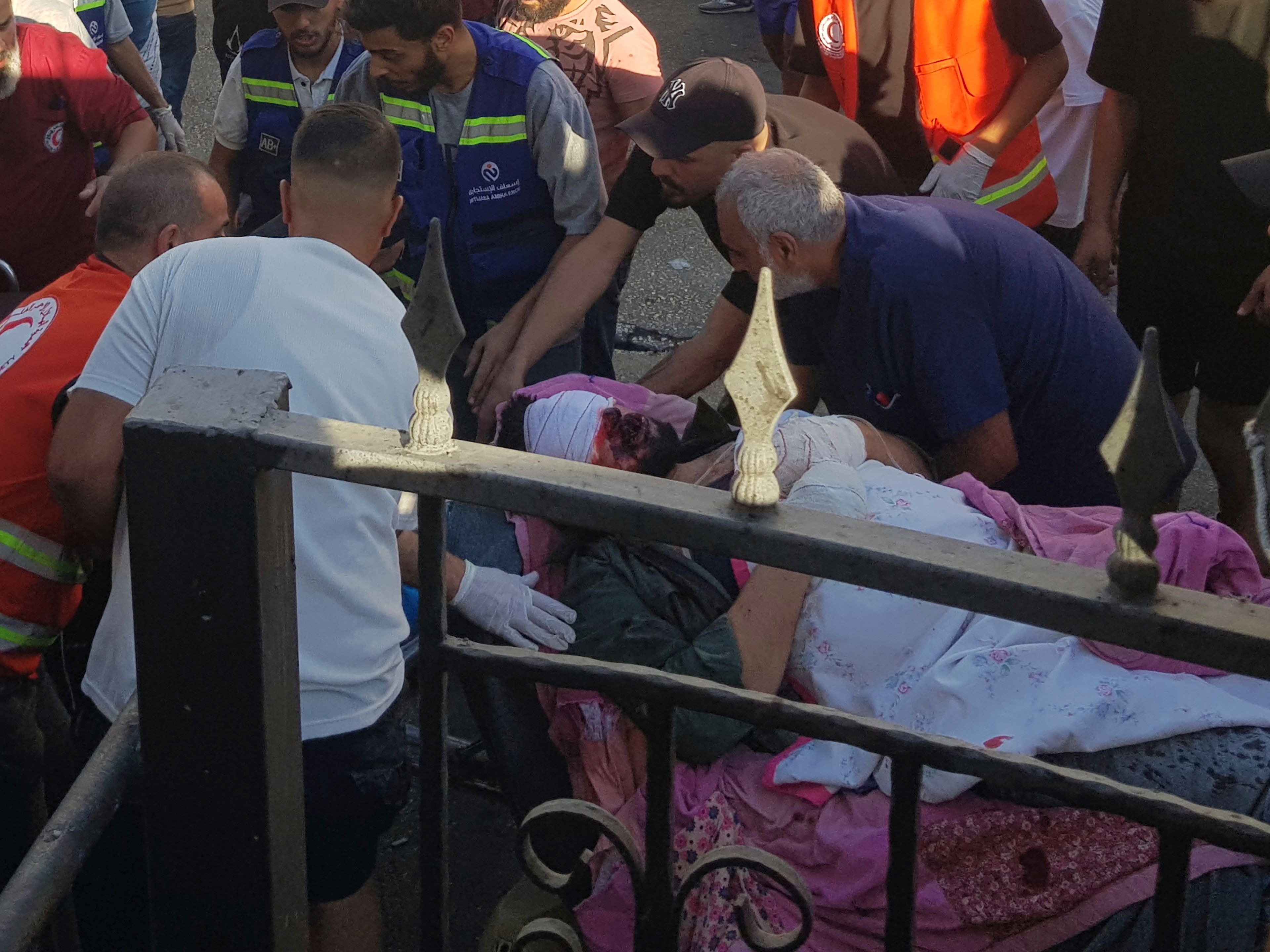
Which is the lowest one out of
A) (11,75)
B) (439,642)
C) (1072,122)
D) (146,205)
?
(1072,122)

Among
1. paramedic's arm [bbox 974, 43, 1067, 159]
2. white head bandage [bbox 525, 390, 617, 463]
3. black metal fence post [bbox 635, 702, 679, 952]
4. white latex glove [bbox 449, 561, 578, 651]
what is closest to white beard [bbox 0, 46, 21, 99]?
white head bandage [bbox 525, 390, 617, 463]

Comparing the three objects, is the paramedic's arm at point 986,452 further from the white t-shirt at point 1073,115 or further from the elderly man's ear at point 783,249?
the white t-shirt at point 1073,115

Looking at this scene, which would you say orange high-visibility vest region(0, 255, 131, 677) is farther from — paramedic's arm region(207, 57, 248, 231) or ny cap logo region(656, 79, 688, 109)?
paramedic's arm region(207, 57, 248, 231)

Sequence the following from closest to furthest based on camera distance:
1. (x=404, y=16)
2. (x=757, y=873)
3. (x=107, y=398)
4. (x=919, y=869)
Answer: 1. (x=757, y=873)
2. (x=107, y=398)
3. (x=919, y=869)
4. (x=404, y=16)

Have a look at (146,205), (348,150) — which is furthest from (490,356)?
(146,205)

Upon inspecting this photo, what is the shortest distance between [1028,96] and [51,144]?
8.86 ft

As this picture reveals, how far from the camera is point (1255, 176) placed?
2.48 metres

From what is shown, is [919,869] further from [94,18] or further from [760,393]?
[94,18]

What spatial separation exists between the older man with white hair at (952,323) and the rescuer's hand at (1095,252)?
0.78 metres

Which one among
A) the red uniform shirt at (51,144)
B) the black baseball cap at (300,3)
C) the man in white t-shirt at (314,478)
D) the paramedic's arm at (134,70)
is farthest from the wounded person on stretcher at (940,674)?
the paramedic's arm at (134,70)

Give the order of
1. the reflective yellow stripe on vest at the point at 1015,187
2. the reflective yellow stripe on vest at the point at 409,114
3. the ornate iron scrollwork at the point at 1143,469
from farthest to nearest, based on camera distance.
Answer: the reflective yellow stripe on vest at the point at 1015,187
the reflective yellow stripe on vest at the point at 409,114
the ornate iron scrollwork at the point at 1143,469

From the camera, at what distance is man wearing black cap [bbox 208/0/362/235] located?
3783mm

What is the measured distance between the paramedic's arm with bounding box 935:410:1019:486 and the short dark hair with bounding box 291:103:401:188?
1284 mm

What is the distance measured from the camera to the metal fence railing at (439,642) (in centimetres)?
104
